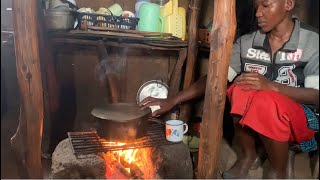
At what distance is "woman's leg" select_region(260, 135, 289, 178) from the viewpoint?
244 cm

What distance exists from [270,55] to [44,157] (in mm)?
2614

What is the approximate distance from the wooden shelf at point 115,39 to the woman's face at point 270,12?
1.07 m

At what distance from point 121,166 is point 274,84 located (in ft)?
4.80

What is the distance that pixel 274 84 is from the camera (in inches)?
100

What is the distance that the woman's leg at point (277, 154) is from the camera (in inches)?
96.0

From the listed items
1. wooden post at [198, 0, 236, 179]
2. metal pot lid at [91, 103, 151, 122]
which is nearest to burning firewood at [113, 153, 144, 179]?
metal pot lid at [91, 103, 151, 122]

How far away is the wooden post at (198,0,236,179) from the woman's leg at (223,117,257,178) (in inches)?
18.1

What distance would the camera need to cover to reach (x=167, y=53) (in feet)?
14.3

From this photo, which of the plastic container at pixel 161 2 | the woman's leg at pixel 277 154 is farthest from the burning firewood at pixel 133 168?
the plastic container at pixel 161 2

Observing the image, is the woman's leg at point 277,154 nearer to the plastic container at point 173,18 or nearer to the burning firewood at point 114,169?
the burning firewood at point 114,169

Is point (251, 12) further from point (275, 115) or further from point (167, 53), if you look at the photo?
point (275, 115)

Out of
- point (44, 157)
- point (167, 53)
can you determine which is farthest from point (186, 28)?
point (44, 157)

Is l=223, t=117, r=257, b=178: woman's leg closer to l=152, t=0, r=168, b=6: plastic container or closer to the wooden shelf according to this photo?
the wooden shelf

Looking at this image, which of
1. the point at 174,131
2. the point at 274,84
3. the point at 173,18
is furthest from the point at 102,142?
the point at 173,18
